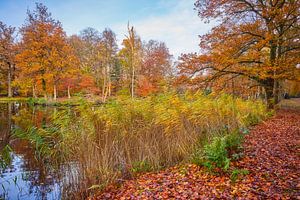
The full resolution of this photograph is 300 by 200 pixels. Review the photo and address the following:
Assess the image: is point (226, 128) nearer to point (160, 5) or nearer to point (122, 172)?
point (122, 172)

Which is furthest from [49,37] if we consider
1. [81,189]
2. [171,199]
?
[171,199]

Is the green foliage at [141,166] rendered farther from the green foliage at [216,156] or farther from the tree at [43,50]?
the tree at [43,50]

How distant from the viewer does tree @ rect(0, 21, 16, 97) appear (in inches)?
1183

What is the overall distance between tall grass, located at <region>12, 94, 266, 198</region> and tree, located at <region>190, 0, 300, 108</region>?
5.29 meters

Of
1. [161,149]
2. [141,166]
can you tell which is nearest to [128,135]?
[141,166]

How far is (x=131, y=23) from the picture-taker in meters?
20.8

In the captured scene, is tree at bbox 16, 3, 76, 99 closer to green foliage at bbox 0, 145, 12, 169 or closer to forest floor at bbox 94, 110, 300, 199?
green foliage at bbox 0, 145, 12, 169

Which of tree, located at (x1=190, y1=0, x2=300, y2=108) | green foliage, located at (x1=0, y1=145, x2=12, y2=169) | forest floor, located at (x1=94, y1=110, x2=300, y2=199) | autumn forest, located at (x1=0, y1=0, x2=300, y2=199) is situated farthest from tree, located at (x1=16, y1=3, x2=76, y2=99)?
forest floor, located at (x1=94, y1=110, x2=300, y2=199)

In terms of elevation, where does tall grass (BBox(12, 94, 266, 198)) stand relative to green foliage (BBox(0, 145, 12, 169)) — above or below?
above

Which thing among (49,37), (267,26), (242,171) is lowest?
(242,171)

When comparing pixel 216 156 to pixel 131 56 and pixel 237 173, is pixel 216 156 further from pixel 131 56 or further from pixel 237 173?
pixel 131 56

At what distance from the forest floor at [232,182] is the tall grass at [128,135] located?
416 mm

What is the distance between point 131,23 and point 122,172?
59.9 feet

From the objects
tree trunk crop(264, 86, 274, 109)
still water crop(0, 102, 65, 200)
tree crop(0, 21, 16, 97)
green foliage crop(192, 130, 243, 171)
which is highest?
tree crop(0, 21, 16, 97)
